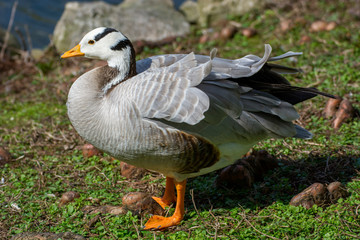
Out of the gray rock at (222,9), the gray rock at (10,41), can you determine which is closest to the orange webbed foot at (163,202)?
the gray rock at (222,9)

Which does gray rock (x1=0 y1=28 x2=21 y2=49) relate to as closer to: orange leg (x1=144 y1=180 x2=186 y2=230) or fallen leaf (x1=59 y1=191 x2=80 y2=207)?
fallen leaf (x1=59 y1=191 x2=80 y2=207)

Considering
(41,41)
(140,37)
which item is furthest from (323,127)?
(41,41)

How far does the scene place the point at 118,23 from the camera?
8.34 metres

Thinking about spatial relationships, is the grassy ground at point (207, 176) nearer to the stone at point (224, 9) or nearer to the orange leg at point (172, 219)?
the orange leg at point (172, 219)

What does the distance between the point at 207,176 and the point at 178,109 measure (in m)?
1.46

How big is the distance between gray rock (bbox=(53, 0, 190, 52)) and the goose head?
4.30 metres

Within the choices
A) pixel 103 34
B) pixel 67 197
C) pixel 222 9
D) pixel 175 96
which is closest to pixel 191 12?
pixel 222 9

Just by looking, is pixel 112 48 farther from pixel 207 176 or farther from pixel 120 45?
pixel 207 176

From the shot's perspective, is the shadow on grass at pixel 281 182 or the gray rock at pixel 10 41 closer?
the shadow on grass at pixel 281 182

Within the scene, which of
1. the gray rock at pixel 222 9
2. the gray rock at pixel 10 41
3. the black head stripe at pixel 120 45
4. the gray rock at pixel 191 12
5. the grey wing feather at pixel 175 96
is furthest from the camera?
the gray rock at pixel 191 12

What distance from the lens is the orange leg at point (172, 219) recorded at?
386 centimetres

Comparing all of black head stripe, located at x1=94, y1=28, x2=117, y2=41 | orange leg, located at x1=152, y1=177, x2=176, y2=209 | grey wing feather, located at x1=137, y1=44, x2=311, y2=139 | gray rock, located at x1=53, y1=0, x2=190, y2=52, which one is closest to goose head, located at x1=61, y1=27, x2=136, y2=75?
black head stripe, located at x1=94, y1=28, x2=117, y2=41

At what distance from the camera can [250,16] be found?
866cm

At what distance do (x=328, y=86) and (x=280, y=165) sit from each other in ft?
6.08
